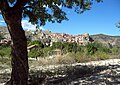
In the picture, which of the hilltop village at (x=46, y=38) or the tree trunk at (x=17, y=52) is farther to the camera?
the hilltop village at (x=46, y=38)

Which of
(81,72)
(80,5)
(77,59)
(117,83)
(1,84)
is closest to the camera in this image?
(117,83)

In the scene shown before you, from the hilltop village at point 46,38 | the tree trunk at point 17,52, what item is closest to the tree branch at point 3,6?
the tree trunk at point 17,52

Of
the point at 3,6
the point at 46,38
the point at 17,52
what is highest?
the point at 3,6

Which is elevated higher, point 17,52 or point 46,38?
point 17,52

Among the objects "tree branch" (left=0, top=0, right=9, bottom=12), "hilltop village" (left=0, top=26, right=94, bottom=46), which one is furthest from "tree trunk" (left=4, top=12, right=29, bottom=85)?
"hilltop village" (left=0, top=26, right=94, bottom=46)

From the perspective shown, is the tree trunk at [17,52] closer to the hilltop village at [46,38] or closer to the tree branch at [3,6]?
the tree branch at [3,6]

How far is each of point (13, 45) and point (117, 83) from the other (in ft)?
11.3

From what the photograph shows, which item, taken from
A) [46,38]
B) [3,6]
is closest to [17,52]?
[3,6]

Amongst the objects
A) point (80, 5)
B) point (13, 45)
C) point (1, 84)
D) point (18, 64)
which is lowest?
point (1, 84)

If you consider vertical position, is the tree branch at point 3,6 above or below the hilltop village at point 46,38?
above

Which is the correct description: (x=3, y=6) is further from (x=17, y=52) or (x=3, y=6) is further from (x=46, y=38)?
(x=46, y=38)

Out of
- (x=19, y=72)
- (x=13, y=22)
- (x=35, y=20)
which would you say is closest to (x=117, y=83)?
(x=19, y=72)

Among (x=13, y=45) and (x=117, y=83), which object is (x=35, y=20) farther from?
(x=117, y=83)

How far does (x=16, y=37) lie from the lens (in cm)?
968
